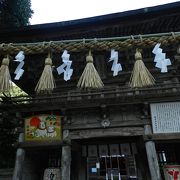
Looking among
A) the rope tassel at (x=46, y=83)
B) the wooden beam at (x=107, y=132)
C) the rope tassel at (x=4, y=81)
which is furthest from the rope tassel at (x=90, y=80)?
the wooden beam at (x=107, y=132)

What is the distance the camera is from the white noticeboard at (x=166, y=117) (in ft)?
25.7

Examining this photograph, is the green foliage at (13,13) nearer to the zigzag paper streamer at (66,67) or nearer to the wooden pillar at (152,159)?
the zigzag paper streamer at (66,67)

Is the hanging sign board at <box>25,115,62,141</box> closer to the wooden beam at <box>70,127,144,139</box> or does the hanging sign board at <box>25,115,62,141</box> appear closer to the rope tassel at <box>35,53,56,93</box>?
the wooden beam at <box>70,127,144,139</box>

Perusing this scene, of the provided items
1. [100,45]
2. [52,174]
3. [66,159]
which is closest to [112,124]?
[66,159]

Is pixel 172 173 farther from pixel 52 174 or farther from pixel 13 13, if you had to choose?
pixel 13 13

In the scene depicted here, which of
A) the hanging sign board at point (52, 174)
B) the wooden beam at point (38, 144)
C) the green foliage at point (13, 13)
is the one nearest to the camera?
the wooden beam at point (38, 144)

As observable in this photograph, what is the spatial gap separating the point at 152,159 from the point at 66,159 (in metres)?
2.80

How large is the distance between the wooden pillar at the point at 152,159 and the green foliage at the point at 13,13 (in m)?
7.77

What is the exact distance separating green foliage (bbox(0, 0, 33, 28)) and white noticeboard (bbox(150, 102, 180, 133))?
24.8 ft

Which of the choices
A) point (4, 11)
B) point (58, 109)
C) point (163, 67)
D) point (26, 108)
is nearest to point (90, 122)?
point (58, 109)

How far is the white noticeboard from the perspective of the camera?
308 inches

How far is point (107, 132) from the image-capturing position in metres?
8.20

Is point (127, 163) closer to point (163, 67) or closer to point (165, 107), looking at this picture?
Result: point (165, 107)

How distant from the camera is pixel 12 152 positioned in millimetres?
10445
